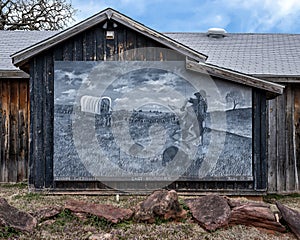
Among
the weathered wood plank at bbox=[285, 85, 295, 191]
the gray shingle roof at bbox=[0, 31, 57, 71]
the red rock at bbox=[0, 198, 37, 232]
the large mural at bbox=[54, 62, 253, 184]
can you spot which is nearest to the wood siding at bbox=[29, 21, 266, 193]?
the large mural at bbox=[54, 62, 253, 184]

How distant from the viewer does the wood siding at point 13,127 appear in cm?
790

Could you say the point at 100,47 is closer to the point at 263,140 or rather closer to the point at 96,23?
the point at 96,23

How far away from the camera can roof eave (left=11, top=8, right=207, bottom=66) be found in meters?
6.25

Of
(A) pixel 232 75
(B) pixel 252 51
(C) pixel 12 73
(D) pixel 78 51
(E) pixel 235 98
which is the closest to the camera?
(A) pixel 232 75

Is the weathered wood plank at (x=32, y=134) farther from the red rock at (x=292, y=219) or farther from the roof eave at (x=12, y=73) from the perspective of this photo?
the red rock at (x=292, y=219)

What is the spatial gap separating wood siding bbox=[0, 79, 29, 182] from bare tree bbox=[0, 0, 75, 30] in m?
9.60

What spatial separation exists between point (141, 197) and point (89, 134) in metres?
1.42

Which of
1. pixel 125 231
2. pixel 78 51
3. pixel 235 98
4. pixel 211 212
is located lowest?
pixel 125 231

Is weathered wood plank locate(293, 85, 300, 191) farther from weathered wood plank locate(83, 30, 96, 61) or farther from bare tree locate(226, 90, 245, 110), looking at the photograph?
weathered wood plank locate(83, 30, 96, 61)

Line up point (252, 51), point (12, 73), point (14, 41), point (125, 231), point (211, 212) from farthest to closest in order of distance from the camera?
point (14, 41)
point (252, 51)
point (12, 73)
point (211, 212)
point (125, 231)

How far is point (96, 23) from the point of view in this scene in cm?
637

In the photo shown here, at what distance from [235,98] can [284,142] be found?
6.35 feet

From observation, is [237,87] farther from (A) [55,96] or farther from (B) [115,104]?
(A) [55,96]

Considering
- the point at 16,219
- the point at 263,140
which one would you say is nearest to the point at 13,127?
the point at 16,219
